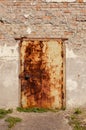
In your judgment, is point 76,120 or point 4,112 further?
point 4,112

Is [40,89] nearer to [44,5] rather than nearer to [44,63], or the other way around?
[44,63]

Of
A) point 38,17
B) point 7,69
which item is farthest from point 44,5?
point 7,69

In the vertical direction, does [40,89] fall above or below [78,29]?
below

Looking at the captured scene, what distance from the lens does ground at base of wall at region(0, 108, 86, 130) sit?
28.7 ft

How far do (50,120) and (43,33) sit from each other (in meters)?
2.09

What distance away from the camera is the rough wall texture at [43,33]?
995cm

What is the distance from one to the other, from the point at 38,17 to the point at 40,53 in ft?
2.79

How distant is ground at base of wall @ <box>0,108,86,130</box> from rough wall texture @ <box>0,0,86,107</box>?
1.30 feet

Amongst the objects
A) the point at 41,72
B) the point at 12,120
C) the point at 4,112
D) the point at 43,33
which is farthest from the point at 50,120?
the point at 43,33

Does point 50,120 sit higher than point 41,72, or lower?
lower

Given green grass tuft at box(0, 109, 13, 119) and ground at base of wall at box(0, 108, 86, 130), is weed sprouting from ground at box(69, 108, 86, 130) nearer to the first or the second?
ground at base of wall at box(0, 108, 86, 130)

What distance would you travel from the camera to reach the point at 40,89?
10047mm

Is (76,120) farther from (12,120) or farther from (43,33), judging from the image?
(43,33)

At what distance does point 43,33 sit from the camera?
9977mm
